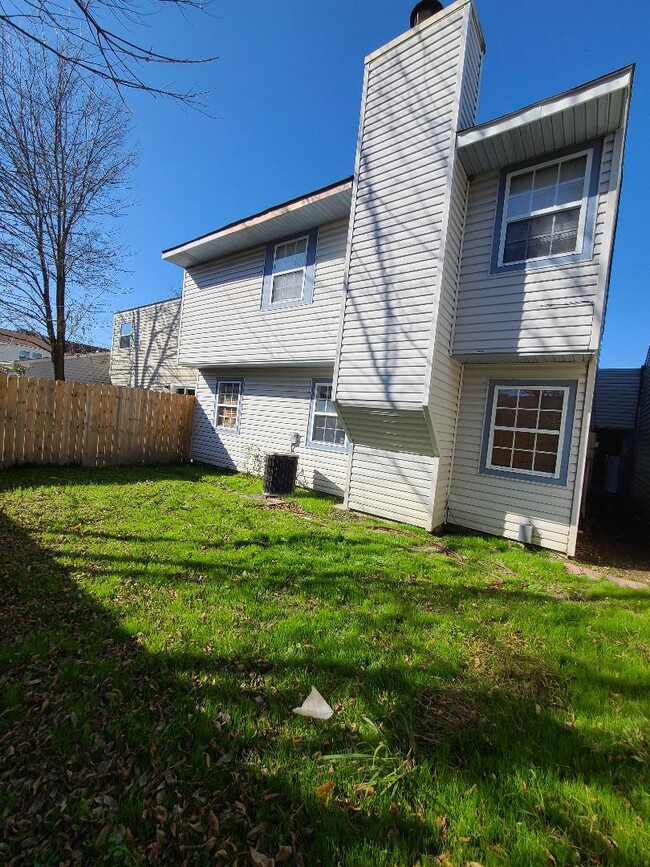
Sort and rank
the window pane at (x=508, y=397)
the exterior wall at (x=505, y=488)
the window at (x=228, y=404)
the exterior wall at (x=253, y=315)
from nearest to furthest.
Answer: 1. the exterior wall at (x=505, y=488)
2. the window pane at (x=508, y=397)
3. the exterior wall at (x=253, y=315)
4. the window at (x=228, y=404)

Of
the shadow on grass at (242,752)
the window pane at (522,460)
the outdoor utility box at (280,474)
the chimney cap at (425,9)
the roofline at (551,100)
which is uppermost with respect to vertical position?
the chimney cap at (425,9)

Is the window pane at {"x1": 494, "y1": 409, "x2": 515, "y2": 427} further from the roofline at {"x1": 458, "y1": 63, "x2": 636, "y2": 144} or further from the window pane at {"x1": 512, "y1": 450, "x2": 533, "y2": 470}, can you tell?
the roofline at {"x1": 458, "y1": 63, "x2": 636, "y2": 144}

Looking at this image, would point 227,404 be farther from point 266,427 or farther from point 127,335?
point 127,335

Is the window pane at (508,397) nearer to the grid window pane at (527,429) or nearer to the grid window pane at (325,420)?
the grid window pane at (527,429)

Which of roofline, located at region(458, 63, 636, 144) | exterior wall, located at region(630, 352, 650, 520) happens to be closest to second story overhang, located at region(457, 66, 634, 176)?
roofline, located at region(458, 63, 636, 144)

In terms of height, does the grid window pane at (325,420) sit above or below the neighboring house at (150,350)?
below

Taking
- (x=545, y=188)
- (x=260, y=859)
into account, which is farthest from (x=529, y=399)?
(x=260, y=859)

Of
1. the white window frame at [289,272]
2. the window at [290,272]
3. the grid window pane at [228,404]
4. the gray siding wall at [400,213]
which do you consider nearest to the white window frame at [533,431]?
the gray siding wall at [400,213]

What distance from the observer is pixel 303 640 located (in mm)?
2836

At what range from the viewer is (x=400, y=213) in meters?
5.88

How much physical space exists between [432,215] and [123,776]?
6.64 metres

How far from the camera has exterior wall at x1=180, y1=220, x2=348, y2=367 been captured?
7.50m

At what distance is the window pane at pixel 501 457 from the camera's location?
19.3ft

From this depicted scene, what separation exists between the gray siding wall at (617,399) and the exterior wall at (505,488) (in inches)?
421
